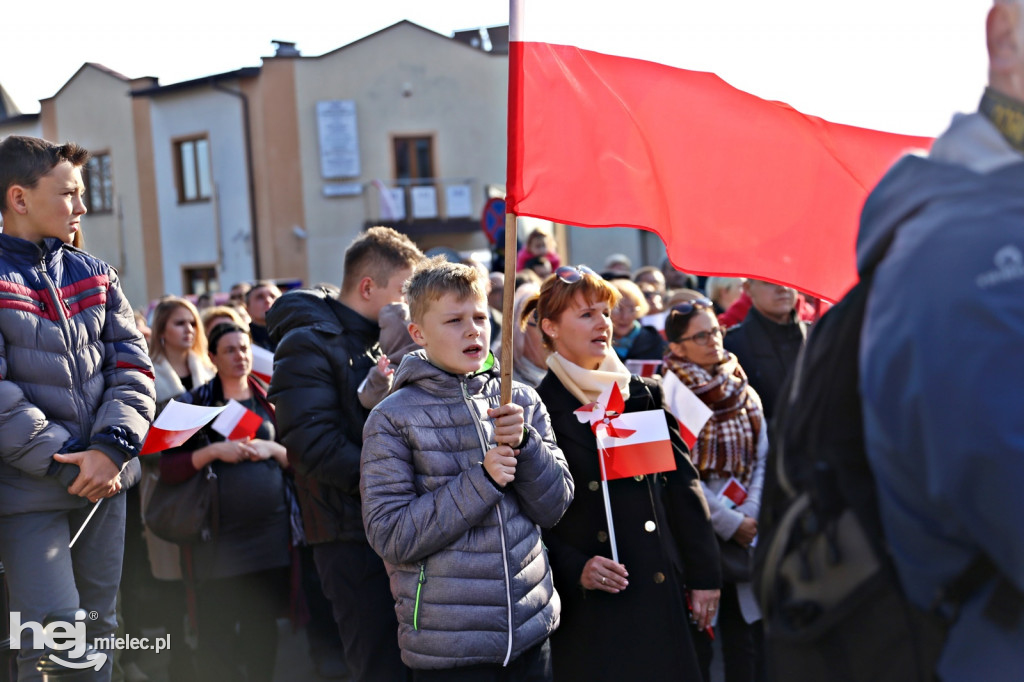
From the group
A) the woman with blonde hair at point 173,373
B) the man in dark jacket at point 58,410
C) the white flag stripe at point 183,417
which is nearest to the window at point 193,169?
the woman with blonde hair at point 173,373

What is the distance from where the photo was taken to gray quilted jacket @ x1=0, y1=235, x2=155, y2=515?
3.43 metres

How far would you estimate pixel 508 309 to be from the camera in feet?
9.17

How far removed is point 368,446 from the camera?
3.15 m

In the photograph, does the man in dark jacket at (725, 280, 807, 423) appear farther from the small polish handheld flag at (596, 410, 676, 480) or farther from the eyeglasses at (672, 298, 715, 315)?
the small polish handheld flag at (596, 410, 676, 480)

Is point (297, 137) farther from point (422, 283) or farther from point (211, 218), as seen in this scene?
point (422, 283)

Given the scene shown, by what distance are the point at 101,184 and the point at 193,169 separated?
12.9ft

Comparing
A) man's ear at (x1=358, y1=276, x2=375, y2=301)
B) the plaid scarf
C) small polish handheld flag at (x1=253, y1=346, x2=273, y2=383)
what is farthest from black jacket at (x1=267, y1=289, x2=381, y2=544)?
the plaid scarf

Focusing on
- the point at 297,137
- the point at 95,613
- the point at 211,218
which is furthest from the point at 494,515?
the point at 211,218

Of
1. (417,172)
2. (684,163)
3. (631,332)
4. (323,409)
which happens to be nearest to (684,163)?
(684,163)

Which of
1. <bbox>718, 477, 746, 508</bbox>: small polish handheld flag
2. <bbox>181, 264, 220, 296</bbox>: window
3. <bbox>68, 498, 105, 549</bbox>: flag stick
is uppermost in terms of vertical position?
<bbox>68, 498, 105, 549</bbox>: flag stick

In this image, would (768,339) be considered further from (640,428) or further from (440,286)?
(440,286)

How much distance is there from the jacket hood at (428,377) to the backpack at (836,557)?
1.71 meters

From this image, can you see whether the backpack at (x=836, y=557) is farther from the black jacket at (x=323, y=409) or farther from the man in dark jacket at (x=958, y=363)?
the black jacket at (x=323, y=409)

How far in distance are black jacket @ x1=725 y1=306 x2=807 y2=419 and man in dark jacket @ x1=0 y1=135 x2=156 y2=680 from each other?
329 centimetres
